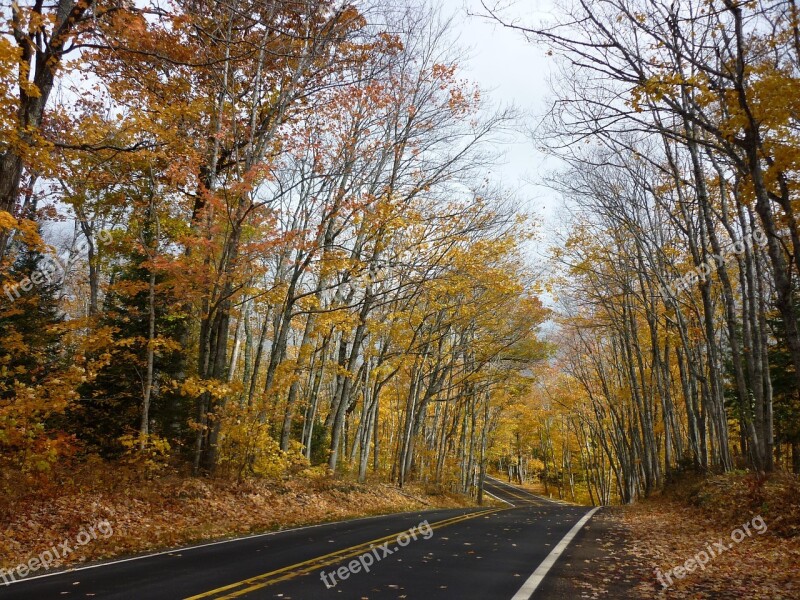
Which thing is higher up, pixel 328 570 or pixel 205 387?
pixel 205 387

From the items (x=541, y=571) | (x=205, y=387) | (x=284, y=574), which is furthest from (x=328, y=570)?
(x=205, y=387)

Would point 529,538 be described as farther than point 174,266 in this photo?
No

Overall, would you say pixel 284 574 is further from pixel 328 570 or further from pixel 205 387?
pixel 205 387

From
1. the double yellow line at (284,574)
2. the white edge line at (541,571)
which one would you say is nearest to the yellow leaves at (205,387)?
the double yellow line at (284,574)

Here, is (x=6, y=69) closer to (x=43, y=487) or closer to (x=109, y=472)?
(x=43, y=487)

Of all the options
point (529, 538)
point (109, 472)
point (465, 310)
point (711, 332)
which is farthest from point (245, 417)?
point (711, 332)

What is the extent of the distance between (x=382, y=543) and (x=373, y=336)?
13.4 m

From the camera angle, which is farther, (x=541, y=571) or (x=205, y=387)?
(x=205, y=387)

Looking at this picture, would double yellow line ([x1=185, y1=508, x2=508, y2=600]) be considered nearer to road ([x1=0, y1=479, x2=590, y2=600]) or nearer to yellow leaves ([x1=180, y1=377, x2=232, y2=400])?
road ([x1=0, y1=479, x2=590, y2=600])

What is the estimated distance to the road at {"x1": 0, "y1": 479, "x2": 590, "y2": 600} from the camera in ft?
18.7

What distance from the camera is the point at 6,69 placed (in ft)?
24.4

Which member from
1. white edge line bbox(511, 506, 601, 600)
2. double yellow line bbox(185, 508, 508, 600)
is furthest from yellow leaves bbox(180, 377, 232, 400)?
white edge line bbox(511, 506, 601, 600)

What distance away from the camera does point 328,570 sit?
22.2 feet

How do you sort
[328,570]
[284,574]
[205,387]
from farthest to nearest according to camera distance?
[205,387] → [328,570] → [284,574]
